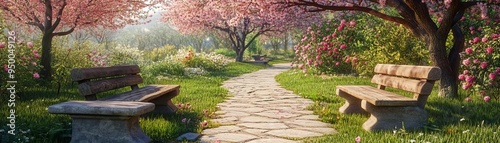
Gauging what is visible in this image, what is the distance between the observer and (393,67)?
6.15 m

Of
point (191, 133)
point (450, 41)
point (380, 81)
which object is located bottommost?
point (191, 133)

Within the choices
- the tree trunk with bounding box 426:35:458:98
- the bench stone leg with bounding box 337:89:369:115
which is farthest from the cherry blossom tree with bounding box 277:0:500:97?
the bench stone leg with bounding box 337:89:369:115

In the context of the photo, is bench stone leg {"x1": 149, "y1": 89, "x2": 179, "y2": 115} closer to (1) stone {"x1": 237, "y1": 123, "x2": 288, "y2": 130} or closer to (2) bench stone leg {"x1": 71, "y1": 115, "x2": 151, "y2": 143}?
(1) stone {"x1": 237, "y1": 123, "x2": 288, "y2": 130}

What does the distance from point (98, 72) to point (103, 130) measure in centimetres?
129

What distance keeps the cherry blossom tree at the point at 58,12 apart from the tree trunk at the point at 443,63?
794 cm

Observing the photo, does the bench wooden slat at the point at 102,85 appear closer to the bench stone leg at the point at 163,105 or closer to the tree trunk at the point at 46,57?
the bench stone leg at the point at 163,105

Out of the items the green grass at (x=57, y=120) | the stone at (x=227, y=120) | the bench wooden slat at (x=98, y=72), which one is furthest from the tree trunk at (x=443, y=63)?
the bench wooden slat at (x=98, y=72)

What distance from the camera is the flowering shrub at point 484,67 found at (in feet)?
23.2

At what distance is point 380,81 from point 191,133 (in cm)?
317

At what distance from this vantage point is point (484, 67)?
710 cm

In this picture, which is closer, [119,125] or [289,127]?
[119,125]

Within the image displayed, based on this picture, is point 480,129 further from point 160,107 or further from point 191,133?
point 160,107

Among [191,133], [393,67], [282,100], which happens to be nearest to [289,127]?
[191,133]

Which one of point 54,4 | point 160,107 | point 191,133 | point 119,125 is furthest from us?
point 54,4
